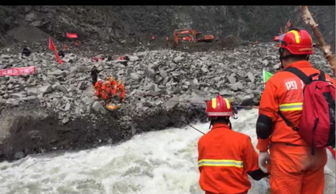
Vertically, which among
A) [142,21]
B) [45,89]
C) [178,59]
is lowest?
[45,89]

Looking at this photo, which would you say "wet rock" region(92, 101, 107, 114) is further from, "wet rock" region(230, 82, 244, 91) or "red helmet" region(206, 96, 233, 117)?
"red helmet" region(206, 96, 233, 117)

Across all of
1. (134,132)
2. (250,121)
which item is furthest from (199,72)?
(134,132)

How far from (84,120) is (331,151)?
15.5 feet

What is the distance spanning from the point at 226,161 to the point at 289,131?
618 mm

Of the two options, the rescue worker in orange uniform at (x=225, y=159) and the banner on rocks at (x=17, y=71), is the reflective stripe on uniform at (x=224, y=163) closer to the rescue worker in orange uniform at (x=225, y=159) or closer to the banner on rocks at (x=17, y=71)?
the rescue worker in orange uniform at (x=225, y=159)

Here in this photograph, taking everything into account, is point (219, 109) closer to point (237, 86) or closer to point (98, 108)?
point (98, 108)

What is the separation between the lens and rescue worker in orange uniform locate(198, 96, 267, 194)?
3234 millimetres

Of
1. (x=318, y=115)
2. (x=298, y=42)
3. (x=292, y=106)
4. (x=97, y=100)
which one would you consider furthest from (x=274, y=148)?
(x=97, y=100)

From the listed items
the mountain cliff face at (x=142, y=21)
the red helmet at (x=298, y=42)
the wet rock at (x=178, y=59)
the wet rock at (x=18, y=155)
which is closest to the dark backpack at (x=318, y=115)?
the red helmet at (x=298, y=42)

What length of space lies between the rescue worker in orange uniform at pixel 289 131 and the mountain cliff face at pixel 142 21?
13.9 metres

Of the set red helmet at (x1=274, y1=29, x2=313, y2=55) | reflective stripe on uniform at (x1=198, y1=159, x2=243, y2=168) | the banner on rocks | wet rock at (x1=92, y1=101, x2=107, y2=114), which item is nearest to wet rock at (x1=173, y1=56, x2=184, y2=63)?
wet rock at (x1=92, y1=101, x2=107, y2=114)

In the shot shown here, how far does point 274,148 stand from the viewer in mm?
3314

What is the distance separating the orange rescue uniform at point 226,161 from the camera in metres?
3.23

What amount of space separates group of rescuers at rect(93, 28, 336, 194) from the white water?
1.49m
